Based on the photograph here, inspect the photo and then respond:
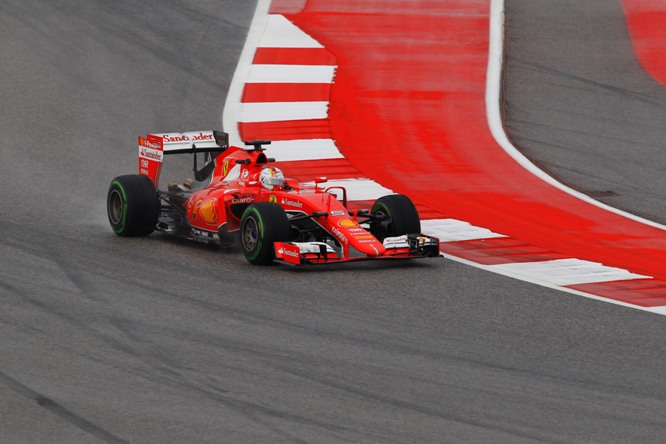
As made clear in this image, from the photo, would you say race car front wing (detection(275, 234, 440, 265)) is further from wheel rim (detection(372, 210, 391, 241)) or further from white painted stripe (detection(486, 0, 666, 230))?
white painted stripe (detection(486, 0, 666, 230))

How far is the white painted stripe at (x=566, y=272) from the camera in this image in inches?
428

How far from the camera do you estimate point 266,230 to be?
1076cm

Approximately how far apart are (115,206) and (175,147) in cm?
90

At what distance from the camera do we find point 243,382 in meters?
7.70

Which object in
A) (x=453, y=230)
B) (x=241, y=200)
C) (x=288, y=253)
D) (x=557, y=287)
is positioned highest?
(x=241, y=200)

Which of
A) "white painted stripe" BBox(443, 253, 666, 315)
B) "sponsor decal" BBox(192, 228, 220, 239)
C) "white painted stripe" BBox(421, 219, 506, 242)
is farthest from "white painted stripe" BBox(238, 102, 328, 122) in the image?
"white painted stripe" BBox(443, 253, 666, 315)

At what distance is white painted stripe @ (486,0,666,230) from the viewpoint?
1409cm

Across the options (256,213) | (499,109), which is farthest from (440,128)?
(256,213)

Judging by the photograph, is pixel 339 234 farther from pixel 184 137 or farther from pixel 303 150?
pixel 303 150

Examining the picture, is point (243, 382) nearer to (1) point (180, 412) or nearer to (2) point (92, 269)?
(1) point (180, 412)

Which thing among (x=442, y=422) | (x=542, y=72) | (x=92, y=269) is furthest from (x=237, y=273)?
(x=542, y=72)

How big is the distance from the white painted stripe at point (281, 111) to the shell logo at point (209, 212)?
526 centimetres

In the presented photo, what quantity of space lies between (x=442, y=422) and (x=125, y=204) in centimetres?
562

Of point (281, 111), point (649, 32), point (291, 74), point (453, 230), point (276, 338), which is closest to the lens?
point (276, 338)
